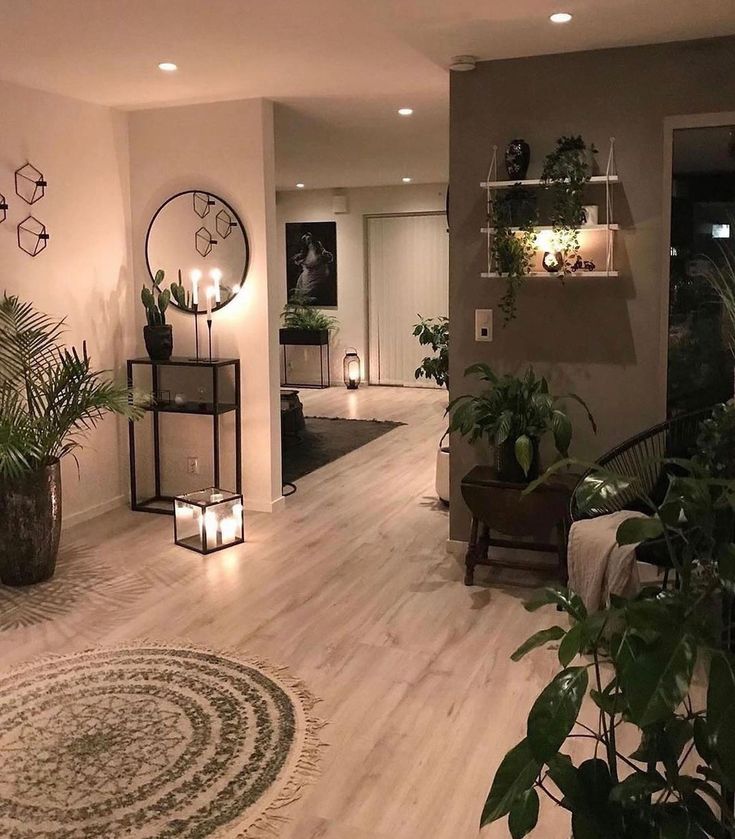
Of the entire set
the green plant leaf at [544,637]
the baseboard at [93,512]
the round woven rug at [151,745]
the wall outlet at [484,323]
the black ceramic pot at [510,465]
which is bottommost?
the round woven rug at [151,745]

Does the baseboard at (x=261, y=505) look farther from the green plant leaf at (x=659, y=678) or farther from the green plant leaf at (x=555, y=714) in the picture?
the green plant leaf at (x=659, y=678)

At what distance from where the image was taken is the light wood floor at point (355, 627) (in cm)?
239

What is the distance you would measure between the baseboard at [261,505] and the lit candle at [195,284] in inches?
46.6

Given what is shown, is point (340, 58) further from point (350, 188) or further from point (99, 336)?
point (350, 188)

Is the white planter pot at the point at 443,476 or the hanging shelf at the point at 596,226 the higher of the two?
the hanging shelf at the point at 596,226

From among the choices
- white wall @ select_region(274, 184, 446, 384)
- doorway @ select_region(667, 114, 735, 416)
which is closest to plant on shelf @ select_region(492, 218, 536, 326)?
doorway @ select_region(667, 114, 735, 416)

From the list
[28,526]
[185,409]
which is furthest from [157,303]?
[28,526]

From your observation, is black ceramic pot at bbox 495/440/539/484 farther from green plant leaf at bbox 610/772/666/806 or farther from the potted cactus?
green plant leaf at bbox 610/772/666/806

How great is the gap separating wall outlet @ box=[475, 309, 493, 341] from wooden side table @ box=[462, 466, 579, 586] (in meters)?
0.64

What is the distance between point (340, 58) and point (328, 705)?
8.96 ft

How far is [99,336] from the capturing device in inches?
196

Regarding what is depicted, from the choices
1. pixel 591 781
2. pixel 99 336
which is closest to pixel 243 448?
pixel 99 336

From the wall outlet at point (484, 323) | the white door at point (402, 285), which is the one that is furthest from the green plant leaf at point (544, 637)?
the white door at point (402, 285)

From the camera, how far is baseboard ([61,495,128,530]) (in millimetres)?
4856
